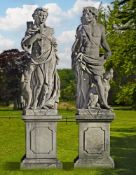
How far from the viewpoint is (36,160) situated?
47.5ft

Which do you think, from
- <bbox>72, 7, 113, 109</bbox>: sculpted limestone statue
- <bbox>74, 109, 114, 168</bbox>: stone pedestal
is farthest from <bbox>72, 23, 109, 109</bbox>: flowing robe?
<bbox>74, 109, 114, 168</bbox>: stone pedestal

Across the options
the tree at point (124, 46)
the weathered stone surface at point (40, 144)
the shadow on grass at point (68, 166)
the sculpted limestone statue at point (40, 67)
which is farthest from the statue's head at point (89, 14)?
the tree at point (124, 46)

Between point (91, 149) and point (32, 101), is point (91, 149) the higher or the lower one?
the lower one

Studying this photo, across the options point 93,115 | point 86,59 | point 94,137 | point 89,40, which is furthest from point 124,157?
point 89,40

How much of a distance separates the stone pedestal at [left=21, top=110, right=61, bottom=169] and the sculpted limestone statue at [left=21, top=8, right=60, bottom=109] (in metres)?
0.37

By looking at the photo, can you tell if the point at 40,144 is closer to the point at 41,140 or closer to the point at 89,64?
the point at 41,140

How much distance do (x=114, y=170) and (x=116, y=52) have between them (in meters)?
19.8

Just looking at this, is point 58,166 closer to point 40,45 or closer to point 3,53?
point 40,45

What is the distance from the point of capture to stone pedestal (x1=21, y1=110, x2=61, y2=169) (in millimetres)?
14352

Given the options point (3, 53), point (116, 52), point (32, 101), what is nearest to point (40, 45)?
point (32, 101)

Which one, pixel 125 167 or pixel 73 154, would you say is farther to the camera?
pixel 73 154

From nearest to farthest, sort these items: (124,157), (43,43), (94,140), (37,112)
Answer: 1. (37,112)
2. (43,43)
3. (94,140)
4. (124,157)

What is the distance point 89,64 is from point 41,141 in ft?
8.69

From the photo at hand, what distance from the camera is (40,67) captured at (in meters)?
14.5
